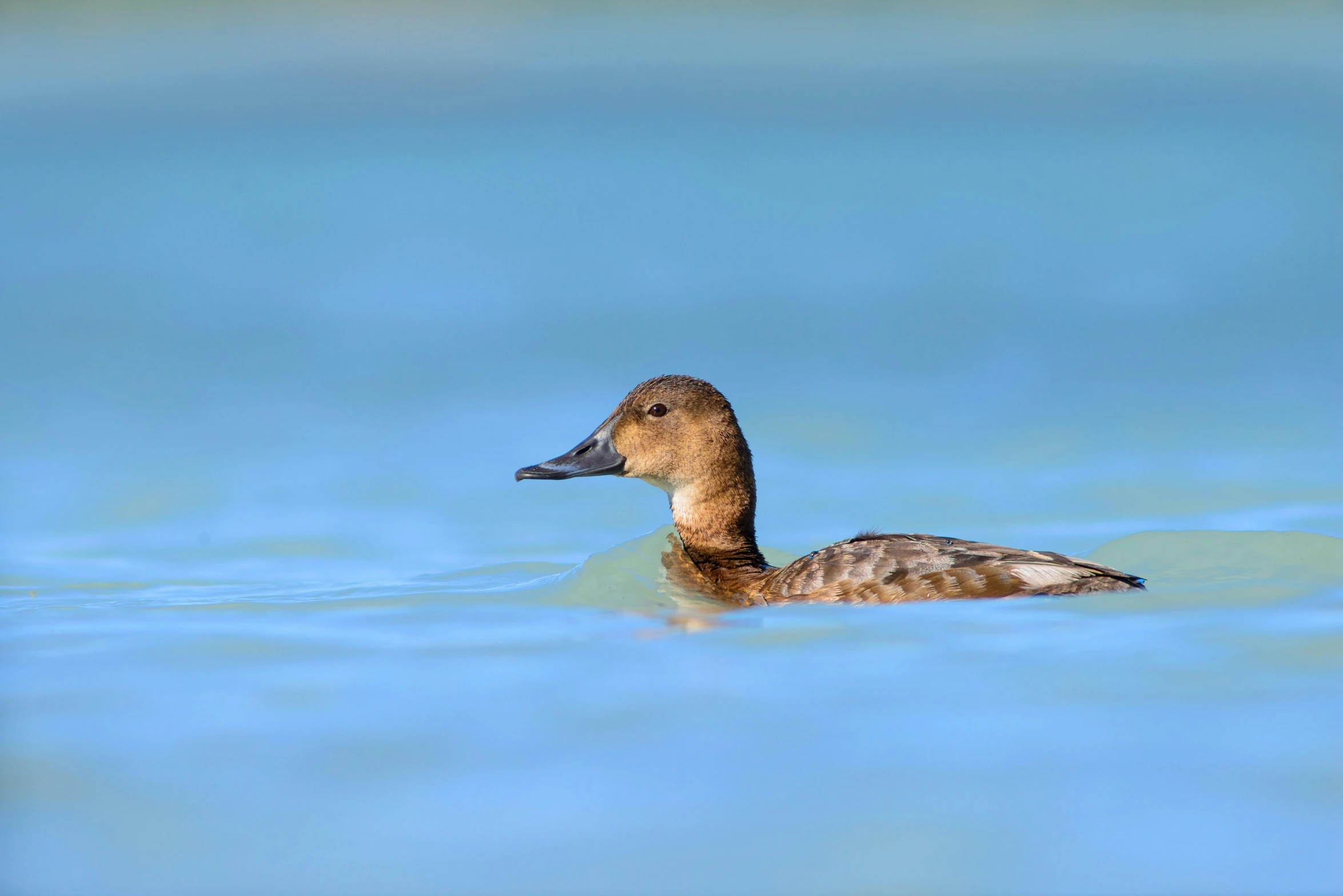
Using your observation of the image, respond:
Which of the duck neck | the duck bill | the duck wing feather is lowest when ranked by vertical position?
the duck wing feather

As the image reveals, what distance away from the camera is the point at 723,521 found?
7312 mm

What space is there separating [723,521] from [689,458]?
35cm

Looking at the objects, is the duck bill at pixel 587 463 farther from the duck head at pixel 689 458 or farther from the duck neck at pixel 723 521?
the duck neck at pixel 723 521

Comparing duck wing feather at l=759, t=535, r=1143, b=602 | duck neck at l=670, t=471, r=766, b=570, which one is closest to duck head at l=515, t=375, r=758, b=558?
duck neck at l=670, t=471, r=766, b=570

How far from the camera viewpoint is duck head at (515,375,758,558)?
23.8 ft

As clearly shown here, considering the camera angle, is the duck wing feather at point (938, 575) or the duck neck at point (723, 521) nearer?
the duck wing feather at point (938, 575)

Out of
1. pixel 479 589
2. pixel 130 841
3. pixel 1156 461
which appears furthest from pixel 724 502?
pixel 1156 461

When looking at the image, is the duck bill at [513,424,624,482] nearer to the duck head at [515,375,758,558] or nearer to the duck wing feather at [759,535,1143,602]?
the duck head at [515,375,758,558]

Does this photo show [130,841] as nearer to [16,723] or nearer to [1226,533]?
[16,723]

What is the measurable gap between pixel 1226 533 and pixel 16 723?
6021 millimetres

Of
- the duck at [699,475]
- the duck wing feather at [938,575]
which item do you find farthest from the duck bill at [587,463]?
the duck wing feather at [938,575]

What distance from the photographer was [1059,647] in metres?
5.14

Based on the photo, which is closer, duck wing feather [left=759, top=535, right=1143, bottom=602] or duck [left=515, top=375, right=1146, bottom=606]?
duck wing feather [left=759, top=535, right=1143, bottom=602]

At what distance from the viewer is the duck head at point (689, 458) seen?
23.8 ft
